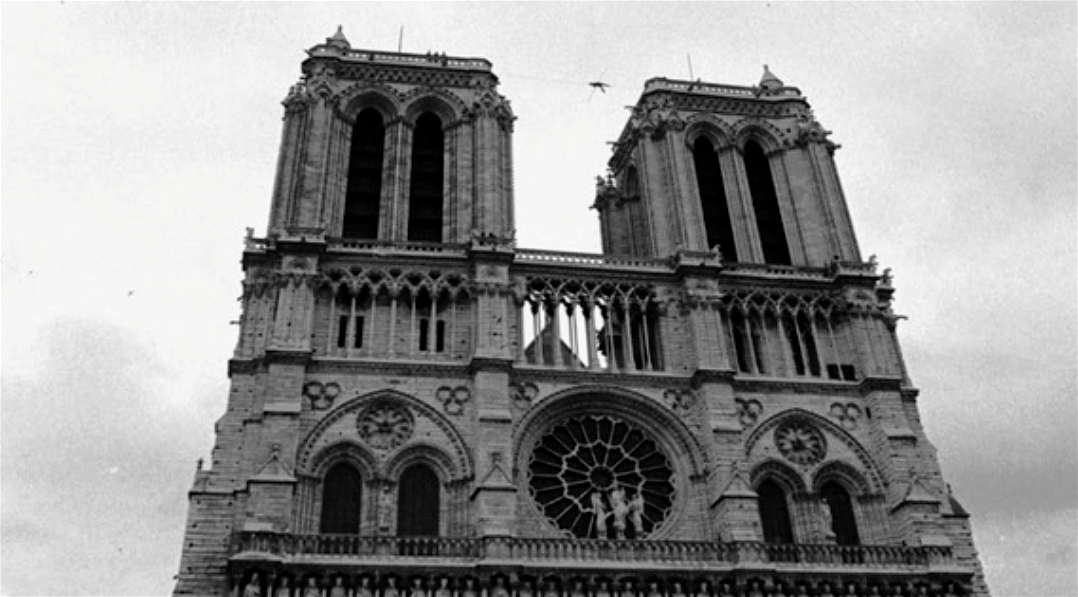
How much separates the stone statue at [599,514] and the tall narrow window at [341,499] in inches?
278

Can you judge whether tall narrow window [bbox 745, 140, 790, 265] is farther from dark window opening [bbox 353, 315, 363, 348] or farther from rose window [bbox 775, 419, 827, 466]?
dark window opening [bbox 353, 315, 363, 348]

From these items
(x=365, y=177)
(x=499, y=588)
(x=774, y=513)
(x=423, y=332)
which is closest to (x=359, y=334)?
(x=423, y=332)

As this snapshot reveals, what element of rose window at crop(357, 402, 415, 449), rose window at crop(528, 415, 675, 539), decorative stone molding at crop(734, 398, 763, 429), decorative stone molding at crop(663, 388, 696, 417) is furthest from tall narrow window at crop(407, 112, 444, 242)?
decorative stone molding at crop(734, 398, 763, 429)

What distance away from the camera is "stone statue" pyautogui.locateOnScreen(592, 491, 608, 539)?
29.1 metres

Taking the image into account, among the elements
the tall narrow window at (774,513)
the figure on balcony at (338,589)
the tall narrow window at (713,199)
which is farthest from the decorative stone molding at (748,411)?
the figure on balcony at (338,589)

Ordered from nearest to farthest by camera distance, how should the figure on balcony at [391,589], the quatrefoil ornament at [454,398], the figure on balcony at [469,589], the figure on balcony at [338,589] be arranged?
the figure on balcony at [338,589], the figure on balcony at [391,589], the figure on balcony at [469,589], the quatrefoil ornament at [454,398]

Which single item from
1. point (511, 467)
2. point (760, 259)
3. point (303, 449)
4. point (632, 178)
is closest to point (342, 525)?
point (303, 449)

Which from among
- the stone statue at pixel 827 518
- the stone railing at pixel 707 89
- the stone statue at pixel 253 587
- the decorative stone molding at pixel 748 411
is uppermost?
the stone railing at pixel 707 89

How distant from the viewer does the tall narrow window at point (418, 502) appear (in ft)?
94.0

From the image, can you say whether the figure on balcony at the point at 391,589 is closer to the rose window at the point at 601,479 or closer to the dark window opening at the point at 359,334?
the rose window at the point at 601,479

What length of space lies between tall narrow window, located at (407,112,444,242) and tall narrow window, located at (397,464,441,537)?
9.50 meters

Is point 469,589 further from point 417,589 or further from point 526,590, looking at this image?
point 526,590

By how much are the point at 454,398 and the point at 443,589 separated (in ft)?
Answer: 21.2

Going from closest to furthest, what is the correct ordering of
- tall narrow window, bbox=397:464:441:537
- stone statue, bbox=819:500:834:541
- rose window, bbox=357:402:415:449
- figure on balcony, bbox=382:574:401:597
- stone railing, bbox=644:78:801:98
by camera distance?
figure on balcony, bbox=382:574:401:597
tall narrow window, bbox=397:464:441:537
rose window, bbox=357:402:415:449
stone statue, bbox=819:500:834:541
stone railing, bbox=644:78:801:98
